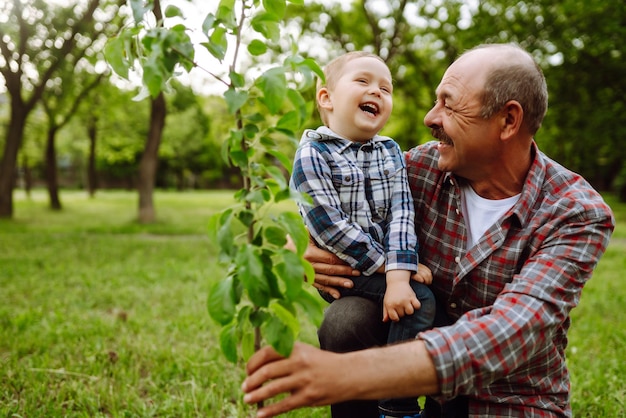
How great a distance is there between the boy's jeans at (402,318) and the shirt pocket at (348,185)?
307 mm

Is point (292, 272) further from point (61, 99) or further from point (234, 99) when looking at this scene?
point (61, 99)

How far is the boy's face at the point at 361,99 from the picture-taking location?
7.39 ft

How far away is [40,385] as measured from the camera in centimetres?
298

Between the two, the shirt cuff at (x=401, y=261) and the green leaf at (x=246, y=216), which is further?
the shirt cuff at (x=401, y=261)

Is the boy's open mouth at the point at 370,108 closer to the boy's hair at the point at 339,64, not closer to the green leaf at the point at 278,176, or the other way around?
the boy's hair at the point at 339,64

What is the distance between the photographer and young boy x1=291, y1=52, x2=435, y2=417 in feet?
6.68

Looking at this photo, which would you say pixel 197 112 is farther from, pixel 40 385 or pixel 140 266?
pixel 40 385

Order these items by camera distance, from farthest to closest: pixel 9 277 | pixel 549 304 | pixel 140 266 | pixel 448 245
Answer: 1. pixel 140 266
2. pixel 9 277
3. pixel 448 245
4. pixel 549 304

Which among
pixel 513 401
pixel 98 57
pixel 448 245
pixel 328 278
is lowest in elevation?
pixel 513 401

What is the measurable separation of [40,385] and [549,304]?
2.80 m

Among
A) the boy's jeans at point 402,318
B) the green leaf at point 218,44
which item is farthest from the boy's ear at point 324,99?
the green leaf at point 218,44

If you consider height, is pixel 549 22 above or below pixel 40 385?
above

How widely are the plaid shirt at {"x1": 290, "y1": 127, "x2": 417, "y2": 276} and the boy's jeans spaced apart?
0.21 feet

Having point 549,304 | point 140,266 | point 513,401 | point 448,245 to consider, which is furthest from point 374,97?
point 140,266
